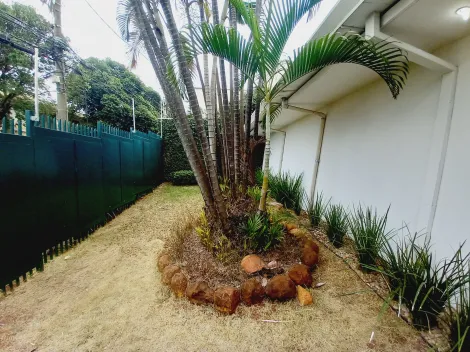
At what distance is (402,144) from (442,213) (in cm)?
104

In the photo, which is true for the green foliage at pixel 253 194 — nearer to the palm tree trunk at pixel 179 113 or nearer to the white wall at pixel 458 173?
the palm tree trunk at pixel 179 113

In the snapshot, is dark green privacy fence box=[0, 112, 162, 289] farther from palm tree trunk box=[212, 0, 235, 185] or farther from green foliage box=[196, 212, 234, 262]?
palm tree trunk box=[212, 0, 235, 185]

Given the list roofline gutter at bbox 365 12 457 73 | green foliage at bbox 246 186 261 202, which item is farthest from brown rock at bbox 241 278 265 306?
roofline gutter at bbox 365 12 457 73

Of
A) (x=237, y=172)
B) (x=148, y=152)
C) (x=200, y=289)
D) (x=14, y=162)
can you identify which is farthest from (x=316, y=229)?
(x=148, y=152)

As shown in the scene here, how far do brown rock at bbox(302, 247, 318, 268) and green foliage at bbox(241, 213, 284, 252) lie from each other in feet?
1.23

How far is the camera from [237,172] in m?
3.34

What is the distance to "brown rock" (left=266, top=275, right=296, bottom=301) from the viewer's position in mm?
2197

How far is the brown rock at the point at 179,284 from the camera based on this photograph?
2314mm

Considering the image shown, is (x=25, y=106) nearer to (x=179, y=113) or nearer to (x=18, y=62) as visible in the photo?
(x=18, y=62)

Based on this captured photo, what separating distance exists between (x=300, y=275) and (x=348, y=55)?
98.0 inches

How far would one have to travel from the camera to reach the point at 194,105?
266 centimetres

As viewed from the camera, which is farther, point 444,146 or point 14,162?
point 14,162

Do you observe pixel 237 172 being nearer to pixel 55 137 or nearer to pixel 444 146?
pixel 444 146

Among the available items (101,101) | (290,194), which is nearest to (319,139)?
(290,194)
